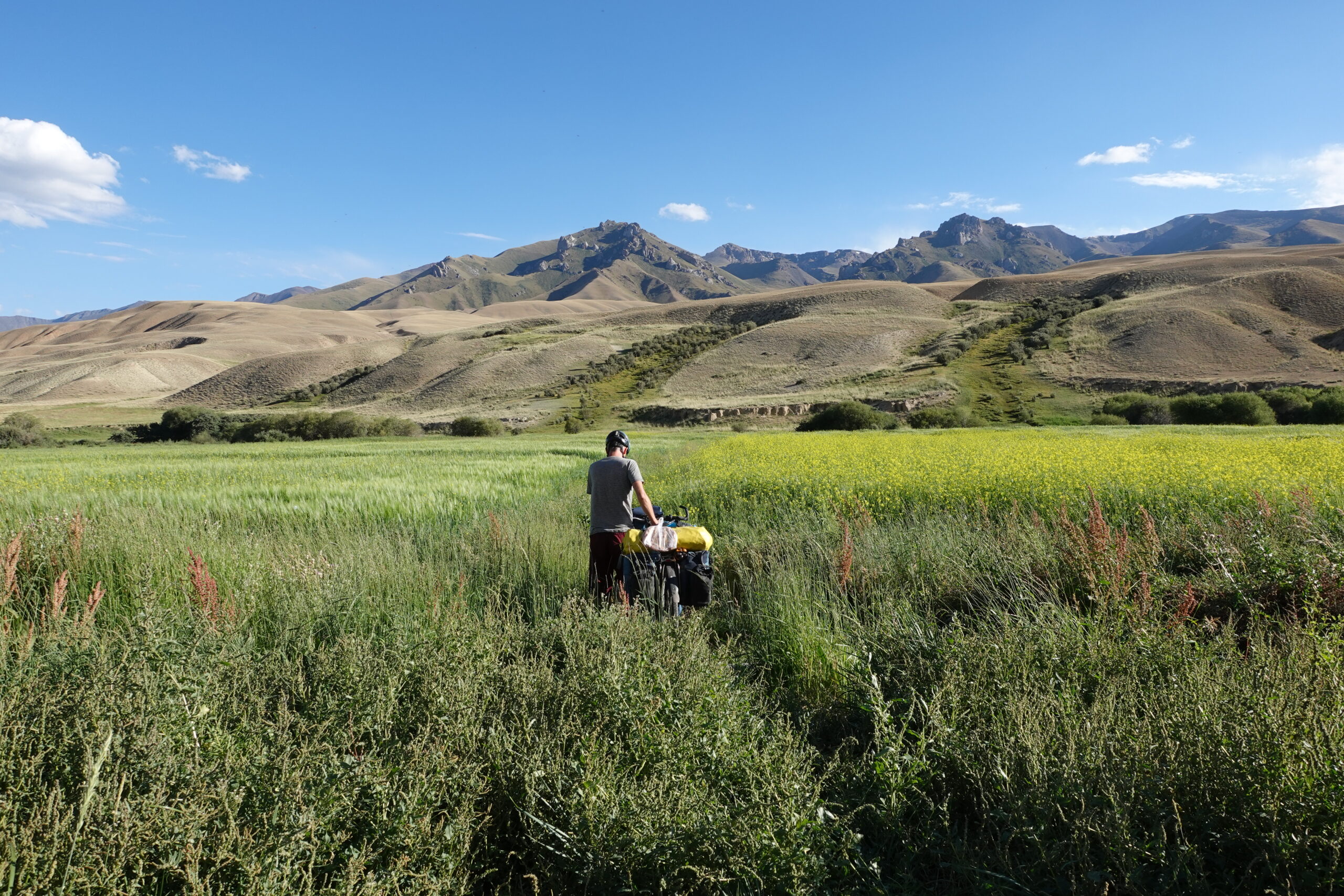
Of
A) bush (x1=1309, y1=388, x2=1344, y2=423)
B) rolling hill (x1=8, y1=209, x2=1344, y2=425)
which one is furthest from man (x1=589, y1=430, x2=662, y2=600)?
rolling hill (x1=8, y1=209, x2=1344, y2=425)

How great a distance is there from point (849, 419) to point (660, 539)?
4800cm

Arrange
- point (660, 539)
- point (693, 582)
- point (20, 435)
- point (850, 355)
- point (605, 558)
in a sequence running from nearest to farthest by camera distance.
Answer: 1. point (660, 539)
2. point (693, 582)
3. point (605, 558)
4. point (20, 435)
5. point (850, 355)

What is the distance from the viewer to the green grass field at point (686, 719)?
97.4 inches

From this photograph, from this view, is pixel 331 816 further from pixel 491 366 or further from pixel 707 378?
pixel 491 366

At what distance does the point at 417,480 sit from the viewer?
48.9ft

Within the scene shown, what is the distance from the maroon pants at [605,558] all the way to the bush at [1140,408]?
50.4 m

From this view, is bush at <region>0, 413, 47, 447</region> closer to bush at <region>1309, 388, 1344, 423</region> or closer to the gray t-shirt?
the gray t-shirt

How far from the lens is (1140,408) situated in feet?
159

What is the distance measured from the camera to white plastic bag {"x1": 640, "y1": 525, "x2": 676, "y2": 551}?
5.88m

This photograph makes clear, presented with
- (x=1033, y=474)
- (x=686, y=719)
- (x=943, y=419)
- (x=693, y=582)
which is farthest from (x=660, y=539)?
(x=943, y=419)

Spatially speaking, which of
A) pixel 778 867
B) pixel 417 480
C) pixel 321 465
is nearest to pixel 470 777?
pixel 778 867

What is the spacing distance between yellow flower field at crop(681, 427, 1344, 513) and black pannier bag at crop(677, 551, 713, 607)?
16.6 ft

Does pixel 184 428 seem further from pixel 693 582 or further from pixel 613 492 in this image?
pixel 693 582

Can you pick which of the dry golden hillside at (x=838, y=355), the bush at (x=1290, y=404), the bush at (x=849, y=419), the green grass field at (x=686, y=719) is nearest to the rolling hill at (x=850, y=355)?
the dry golden hillside at (x=838, y=355)
